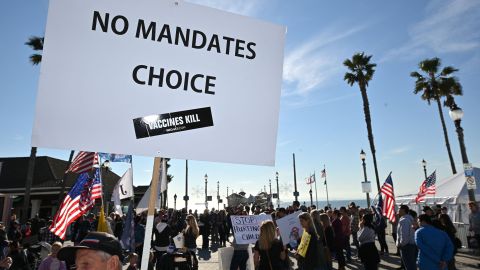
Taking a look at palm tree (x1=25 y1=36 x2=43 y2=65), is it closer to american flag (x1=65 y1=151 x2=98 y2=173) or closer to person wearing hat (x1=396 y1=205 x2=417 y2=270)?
american flag (x1=65 y1=151 x2=98 y2=173)

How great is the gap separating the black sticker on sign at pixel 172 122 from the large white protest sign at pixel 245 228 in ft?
20.4

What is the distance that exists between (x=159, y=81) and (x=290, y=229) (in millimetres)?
7784

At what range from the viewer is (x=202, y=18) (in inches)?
125

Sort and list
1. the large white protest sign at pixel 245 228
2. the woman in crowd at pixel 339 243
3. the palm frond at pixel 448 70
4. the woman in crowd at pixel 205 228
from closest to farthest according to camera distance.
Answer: the large white protest sign at pixel 245 228 → the woman in crowd at pixel 339 243 → the woman in crowd at pixel 205 228 → the palm frond at pixel 448 70

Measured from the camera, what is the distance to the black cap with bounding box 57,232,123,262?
2383 mm

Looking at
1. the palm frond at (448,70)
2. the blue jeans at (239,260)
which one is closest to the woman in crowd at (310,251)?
the blue jeans at (239,260)

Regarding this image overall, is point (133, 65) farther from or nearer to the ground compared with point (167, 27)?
nearer to the ground

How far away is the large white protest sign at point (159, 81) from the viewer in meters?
2.69

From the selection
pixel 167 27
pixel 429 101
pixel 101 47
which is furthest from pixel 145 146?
pixel 429 101

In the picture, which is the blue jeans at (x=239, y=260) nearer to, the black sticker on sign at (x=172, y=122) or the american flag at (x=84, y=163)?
the black sticker on sign at (x=172, y=122)

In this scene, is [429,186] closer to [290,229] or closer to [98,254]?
[290,229]

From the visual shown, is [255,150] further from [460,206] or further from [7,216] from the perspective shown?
[7,216]

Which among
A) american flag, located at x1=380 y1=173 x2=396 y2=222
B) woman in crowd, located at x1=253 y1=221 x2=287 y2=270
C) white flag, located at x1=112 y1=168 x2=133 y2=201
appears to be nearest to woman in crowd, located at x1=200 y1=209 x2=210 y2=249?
white flag, located at x1=112 y1=168 x2=133 y2=201

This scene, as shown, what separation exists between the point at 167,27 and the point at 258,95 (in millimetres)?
1022
